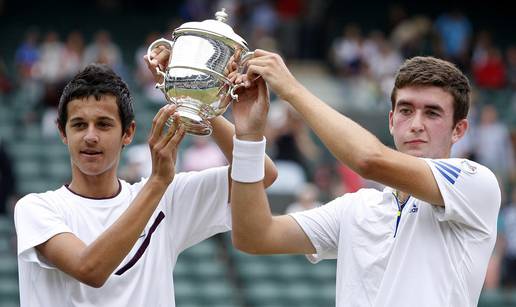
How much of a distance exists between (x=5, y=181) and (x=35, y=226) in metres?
6.86

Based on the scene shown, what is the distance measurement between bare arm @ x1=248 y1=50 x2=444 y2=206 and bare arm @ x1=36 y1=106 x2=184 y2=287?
39 centimetres

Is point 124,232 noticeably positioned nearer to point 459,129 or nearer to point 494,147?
point 459,129

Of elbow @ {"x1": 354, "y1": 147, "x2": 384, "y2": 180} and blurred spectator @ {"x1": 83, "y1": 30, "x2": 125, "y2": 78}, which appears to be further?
blurred spectator @ {"x1": 83, "y1": 30, "x2": 125, "y2": 78}

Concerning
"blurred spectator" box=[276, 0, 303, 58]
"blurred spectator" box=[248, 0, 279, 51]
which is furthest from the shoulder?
"blurred spectator" box=[276, 0, 303, 58]

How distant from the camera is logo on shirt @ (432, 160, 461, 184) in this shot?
12.4 ft

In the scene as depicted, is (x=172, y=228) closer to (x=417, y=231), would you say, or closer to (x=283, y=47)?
(x=417, y=231)

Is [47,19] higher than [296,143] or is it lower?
higher

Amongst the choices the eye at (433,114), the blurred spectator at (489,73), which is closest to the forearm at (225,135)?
the eye at (433,114)

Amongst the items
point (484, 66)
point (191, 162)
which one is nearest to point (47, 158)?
point (191, 162)

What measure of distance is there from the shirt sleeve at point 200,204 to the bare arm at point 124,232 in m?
0.37

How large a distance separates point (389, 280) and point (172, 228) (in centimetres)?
88

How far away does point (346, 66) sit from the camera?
16.9 m

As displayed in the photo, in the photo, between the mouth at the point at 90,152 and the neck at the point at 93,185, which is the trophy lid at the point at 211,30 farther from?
the neck at the point at 93,185

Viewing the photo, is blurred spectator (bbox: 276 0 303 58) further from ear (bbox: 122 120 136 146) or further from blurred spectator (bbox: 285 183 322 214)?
ear (bbox: 122 120 136 146)
